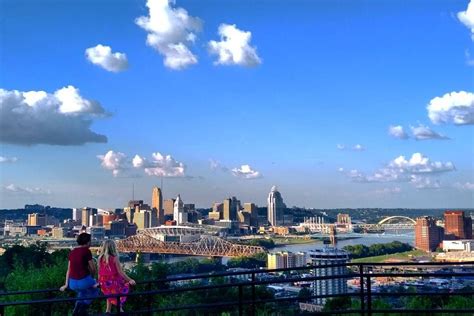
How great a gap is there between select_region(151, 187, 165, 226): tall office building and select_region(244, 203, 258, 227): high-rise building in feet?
69.1

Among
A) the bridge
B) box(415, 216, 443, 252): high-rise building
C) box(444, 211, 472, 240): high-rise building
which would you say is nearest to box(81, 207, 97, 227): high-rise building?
the bridge

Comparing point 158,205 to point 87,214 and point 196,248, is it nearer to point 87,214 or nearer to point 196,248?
point 87,214

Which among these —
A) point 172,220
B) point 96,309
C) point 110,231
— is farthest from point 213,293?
point 172,220

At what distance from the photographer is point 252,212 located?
434 feet

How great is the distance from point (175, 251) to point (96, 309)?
53556mm

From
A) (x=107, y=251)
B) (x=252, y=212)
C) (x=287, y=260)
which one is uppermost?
(x=252, y=212)

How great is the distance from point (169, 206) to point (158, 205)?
8.42m

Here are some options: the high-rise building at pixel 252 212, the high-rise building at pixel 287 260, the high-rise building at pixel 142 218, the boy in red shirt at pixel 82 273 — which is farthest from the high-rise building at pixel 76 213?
the boy in red shirt at pixel 82 273

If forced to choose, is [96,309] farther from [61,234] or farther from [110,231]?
[110,231]

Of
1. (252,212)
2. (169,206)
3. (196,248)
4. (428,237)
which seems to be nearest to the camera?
(196,248)

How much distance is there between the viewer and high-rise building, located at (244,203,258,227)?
420 ft

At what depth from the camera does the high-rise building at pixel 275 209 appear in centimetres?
13012

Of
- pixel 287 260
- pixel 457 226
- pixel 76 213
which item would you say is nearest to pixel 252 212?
pixel 76 213

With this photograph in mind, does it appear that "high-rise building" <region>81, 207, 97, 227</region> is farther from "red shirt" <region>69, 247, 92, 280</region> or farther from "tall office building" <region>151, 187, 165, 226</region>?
"red shirt" <region>69, 247, 92, 280</region>
